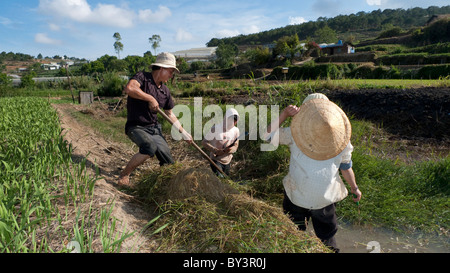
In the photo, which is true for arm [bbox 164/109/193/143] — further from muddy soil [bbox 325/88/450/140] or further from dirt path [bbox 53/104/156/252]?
muddy soil [bbox 325/88/450/140]

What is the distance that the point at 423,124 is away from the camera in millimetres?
6441

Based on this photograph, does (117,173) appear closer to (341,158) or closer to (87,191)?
(87,191)

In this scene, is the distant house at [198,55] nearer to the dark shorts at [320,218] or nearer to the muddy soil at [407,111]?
the muddy soil at [407,111]

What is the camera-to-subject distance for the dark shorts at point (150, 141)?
326 centimetres

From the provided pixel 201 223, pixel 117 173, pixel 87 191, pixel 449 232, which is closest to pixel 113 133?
pixel 117 173

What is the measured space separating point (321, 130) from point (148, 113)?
2.22m

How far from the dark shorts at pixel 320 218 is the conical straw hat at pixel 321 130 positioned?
48cm

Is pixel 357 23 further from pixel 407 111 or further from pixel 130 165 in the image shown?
pixel 130 165

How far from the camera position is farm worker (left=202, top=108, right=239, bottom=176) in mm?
3646

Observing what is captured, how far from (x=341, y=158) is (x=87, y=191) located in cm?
213

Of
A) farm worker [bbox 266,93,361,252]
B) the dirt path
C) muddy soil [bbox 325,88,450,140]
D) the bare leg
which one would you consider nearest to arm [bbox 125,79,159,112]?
the bare leg

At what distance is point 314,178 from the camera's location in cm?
204

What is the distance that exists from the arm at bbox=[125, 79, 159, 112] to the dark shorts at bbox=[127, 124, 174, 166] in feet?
1.22

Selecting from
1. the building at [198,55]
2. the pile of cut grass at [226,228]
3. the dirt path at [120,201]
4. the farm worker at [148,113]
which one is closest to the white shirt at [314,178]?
the pile of cut grass at [226,228]
